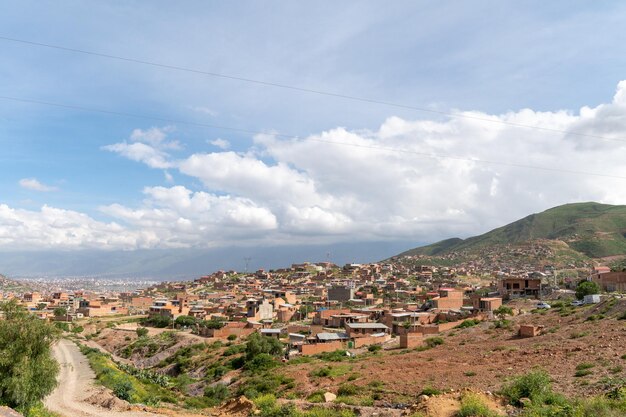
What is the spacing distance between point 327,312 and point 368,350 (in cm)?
1976

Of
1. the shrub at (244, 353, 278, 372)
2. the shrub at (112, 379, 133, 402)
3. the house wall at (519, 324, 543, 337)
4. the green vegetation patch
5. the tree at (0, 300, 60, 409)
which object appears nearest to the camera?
the tree at (0, 300, 60, 409)

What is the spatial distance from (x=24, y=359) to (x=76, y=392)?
11923 millimetres

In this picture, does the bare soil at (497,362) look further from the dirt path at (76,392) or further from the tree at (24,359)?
the tree at (24,359)

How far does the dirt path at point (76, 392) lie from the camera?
79.9 ft

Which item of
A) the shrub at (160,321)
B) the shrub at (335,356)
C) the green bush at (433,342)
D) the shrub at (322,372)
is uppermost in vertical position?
the green bush at (433,342)

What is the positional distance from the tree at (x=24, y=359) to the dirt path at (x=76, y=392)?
2520mm

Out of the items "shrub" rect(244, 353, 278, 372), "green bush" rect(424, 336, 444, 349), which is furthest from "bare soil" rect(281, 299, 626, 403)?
"shrub" rect(244, 353, 278, 372)

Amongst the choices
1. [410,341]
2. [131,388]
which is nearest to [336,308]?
[410,341]

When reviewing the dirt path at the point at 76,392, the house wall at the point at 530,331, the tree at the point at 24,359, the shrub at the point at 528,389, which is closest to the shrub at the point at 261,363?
the dirt path at the point at 76,392

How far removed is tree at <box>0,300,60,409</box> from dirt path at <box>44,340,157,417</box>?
99.2 inches

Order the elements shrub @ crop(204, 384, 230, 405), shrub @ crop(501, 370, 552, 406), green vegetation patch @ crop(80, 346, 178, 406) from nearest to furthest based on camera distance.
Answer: shrub @ crop(501, 370, 552, 406) < green vegetation patch @ crop(80, 346, 178, 406) < shrub @ crop(204, 384, 230, 405)

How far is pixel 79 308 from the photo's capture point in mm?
98250

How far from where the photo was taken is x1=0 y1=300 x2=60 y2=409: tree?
70.0 ft

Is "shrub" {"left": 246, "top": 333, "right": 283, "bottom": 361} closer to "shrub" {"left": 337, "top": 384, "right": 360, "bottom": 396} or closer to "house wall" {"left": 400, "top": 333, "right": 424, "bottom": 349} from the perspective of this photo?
"house wall" {"left": 400, "top": 333, "right": 424, "bottom": 349}
